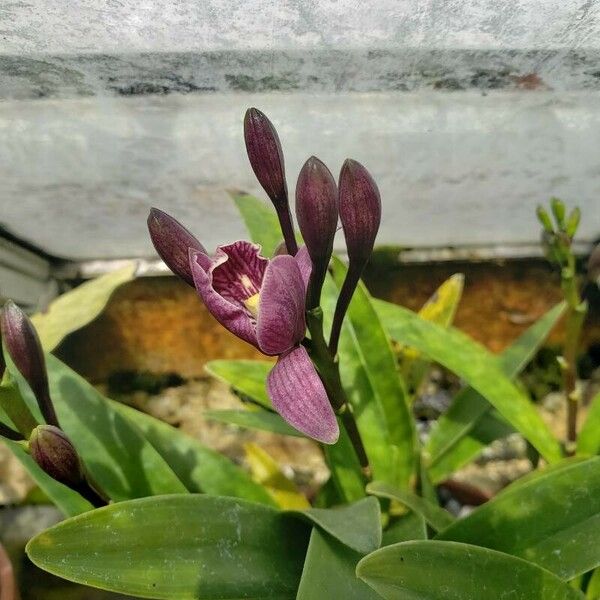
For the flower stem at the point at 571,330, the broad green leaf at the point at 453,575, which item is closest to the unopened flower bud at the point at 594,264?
the flower stem at the point at 571,330

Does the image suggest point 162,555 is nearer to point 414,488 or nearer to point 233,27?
point 414,488

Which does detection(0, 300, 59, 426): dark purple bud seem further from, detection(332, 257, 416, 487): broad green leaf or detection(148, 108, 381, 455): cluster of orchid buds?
detection(332, 257, 416, 487): broad green leaf

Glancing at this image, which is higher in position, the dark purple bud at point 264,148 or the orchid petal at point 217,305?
the dark purple bud at point 264,148

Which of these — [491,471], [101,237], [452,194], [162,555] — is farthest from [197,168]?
[491,471]

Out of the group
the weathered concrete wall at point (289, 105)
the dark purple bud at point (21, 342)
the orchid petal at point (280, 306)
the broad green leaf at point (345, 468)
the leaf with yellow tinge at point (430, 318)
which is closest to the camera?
the orchid petal at point (280, 306)

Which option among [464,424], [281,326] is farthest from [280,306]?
[464,424]

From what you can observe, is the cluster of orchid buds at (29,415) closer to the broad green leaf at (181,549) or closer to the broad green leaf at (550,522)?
the broad green leaf at (181,549)
